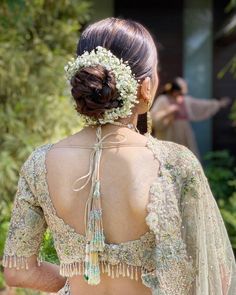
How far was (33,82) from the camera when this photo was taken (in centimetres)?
529

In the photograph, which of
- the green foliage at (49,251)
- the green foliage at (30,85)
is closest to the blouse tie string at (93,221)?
the green foliage at (49,251)

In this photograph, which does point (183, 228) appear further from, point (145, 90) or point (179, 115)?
point (179, 115)

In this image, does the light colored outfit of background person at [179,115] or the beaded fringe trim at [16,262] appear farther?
the light colored outfit of background person at [179,115]

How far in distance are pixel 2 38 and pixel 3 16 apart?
0.17m

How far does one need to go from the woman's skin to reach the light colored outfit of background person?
5.24 m

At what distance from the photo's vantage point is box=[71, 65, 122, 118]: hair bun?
68.1 inches

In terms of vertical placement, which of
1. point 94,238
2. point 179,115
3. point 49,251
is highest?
point 179,115

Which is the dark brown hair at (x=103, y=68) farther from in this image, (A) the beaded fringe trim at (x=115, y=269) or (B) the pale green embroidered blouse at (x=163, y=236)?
(A) the beaded fringe trim at (x=115, y=269)

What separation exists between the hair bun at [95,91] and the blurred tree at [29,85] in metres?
3.25

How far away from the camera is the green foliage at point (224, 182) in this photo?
16.1 ft

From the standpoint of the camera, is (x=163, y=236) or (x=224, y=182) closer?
(x=163, y=236)

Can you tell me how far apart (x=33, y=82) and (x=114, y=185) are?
3649 millimetres

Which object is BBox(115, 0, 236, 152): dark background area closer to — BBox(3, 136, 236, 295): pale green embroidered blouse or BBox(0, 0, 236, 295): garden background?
BBox(0, 0, 236, 295): garden background

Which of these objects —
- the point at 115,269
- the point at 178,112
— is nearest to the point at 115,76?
the point at 115,269
